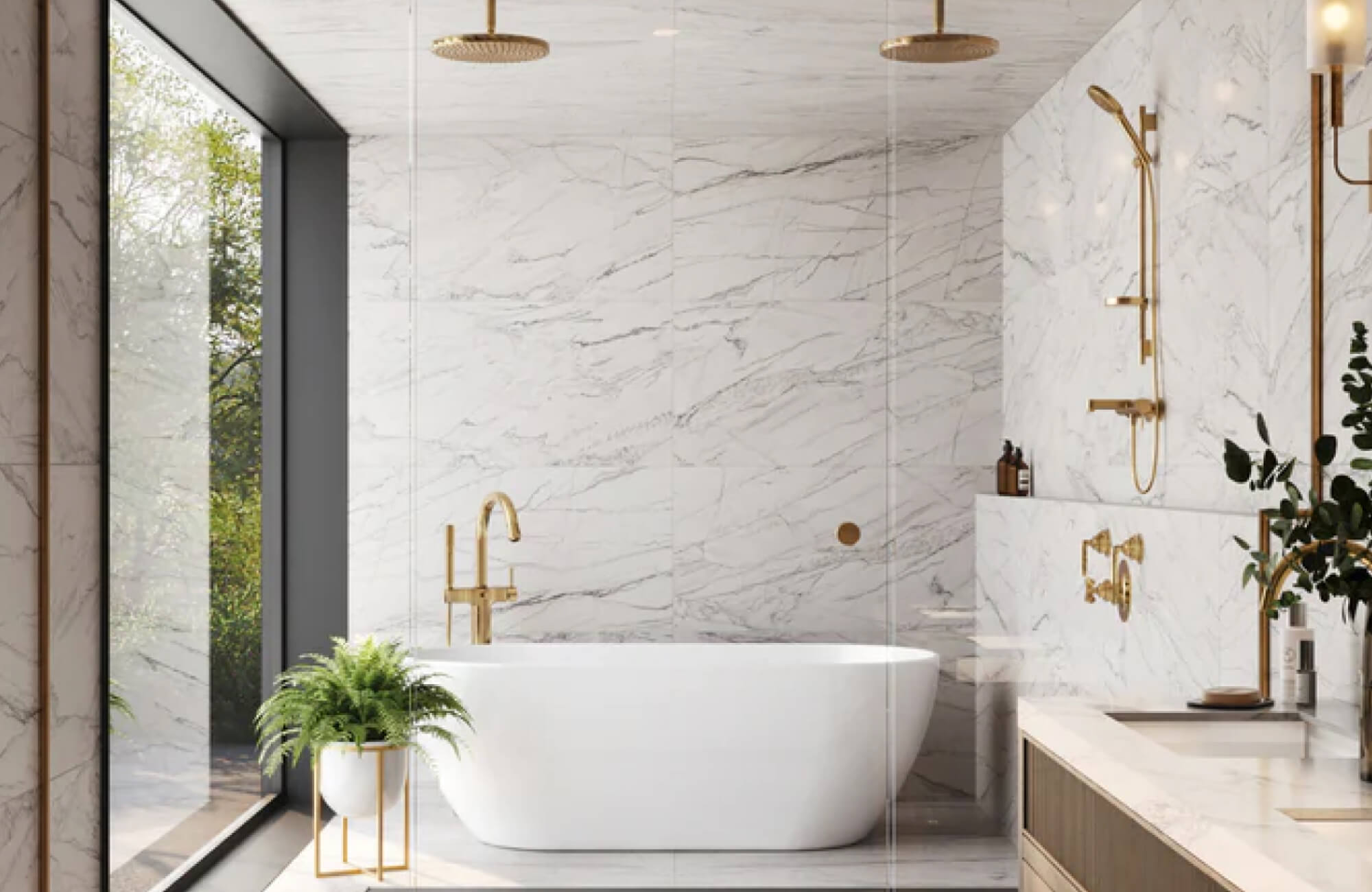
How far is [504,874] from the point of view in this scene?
13.2 feet

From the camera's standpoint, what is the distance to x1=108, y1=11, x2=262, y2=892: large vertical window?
165 inches

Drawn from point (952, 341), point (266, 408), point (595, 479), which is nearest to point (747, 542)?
point (595, 479)

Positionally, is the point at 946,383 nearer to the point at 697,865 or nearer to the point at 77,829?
the point at 697,865

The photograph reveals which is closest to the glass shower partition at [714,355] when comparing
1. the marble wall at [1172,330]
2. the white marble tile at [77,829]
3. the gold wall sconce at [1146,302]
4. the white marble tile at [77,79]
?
the marble wall at [1172,330]

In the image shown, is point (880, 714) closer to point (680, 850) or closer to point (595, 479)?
point (680, 850)

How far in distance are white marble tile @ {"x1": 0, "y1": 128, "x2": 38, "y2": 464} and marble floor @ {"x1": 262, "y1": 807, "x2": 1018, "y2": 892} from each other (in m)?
1.60

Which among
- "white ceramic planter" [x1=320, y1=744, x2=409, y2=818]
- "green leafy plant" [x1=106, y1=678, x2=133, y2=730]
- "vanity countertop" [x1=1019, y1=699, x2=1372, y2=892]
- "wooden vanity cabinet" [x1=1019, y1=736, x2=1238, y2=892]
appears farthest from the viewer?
"white ceramic planter" [x1=320, y1=744, x2=409, y2=818]

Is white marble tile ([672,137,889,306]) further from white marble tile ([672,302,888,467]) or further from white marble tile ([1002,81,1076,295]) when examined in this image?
white marble tile ([1002,81,1076,295])

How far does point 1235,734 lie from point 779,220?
6.28ft

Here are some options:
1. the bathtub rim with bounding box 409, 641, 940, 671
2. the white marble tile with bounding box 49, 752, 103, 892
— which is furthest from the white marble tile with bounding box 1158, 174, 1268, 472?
the white marble tile with bounding box 49, 752, 103, 892

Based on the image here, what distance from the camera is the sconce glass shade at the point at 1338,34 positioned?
262 cm

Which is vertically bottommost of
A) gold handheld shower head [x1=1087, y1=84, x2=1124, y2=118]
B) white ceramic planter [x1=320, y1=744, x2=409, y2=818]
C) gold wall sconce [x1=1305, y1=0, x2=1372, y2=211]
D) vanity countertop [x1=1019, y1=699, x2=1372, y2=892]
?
white ceramic planter [x1=320, y1=744, x2=409, y2=818]

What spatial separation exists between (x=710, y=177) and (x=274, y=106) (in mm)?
1576

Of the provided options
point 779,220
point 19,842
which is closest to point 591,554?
point 779,220
